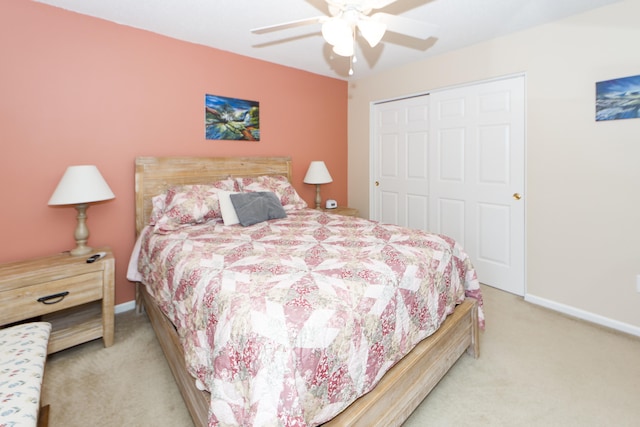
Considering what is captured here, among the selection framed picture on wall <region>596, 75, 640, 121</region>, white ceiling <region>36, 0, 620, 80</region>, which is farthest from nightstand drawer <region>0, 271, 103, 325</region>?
framed picture on wall <region>596, 75, 640, 121</region>

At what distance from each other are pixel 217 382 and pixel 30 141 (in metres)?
2.30

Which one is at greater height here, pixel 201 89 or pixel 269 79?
pixel 269 79

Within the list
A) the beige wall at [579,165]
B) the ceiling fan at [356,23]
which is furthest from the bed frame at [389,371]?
the ceiling fan at [356,23]

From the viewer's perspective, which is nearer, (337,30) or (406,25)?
(337,30)

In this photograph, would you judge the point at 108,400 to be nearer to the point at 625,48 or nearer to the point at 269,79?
the point at 269,79

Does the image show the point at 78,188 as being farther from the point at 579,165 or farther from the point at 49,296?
the point at 579,165

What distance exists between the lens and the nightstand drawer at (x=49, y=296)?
1841 millimetres

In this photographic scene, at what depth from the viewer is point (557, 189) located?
8.71 feet

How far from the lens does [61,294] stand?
200 centimetres

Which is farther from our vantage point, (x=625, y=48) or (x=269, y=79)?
(x=269, y=79)

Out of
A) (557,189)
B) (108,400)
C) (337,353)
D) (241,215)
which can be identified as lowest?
(108,400)

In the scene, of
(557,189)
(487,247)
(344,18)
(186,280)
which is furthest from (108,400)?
(557,189)

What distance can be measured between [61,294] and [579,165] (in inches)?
148

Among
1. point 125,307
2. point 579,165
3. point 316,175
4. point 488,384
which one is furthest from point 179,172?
point 579,165
